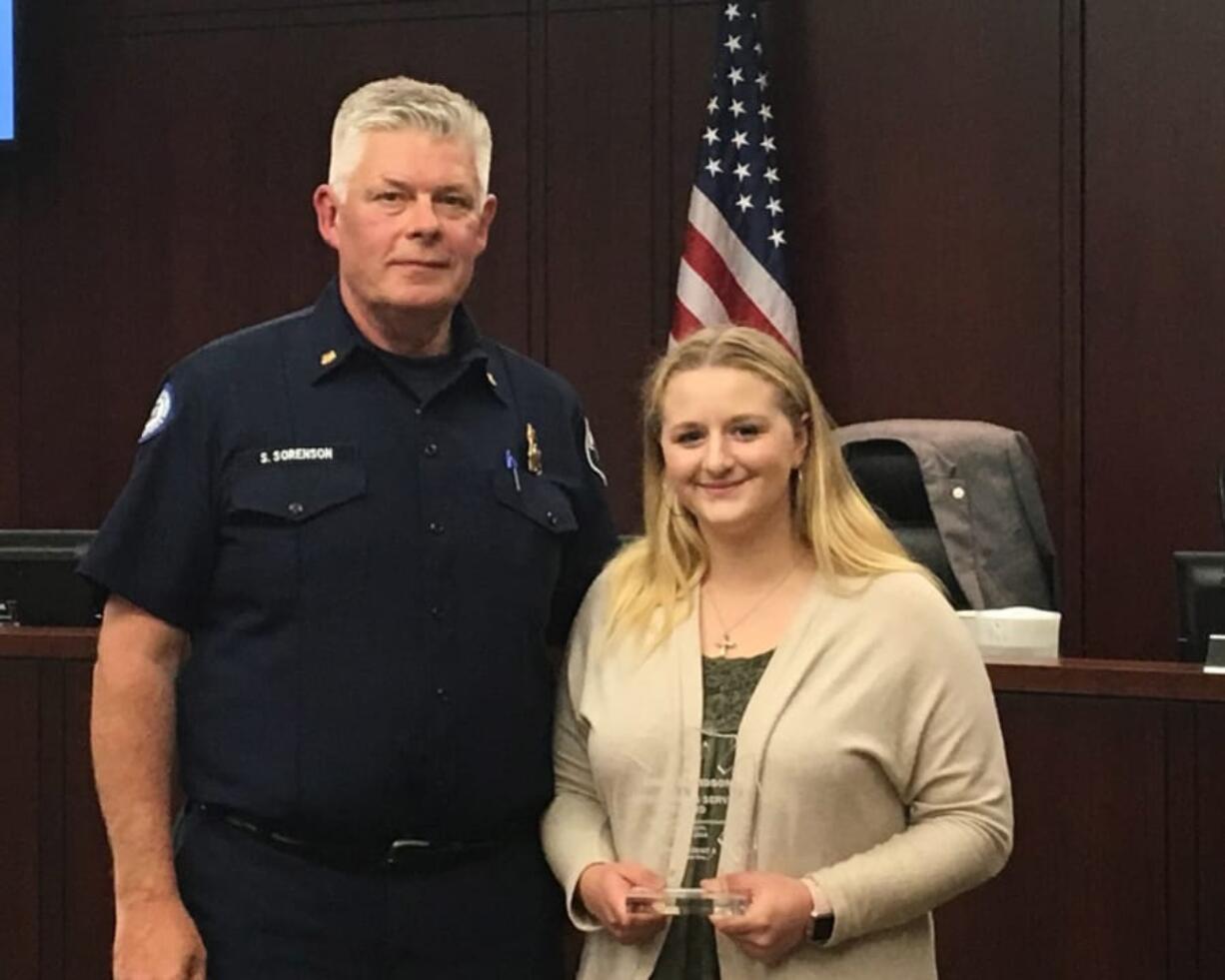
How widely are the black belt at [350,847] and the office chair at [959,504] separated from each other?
1.93 metres

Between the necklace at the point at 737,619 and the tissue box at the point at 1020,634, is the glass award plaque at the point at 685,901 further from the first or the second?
the tissue box at the point at 1020,634

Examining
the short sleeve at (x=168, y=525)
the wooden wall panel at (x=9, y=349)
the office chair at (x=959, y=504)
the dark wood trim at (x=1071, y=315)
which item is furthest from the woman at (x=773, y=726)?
the wooden wall panel at (x=9, y=349)

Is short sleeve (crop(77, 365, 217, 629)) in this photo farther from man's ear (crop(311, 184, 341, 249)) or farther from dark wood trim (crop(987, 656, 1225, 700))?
dark wood trim (crop(987, 656, 1225, 700))

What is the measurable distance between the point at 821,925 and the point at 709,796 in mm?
Answer: 179

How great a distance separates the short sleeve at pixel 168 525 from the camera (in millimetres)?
2139

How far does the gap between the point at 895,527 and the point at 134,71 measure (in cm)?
314

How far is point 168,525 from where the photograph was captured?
2141mm

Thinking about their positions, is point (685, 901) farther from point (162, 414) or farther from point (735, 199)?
point (735, 199)

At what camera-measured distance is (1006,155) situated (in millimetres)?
5250

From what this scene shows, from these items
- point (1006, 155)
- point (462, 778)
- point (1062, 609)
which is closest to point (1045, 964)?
point (462, 778)

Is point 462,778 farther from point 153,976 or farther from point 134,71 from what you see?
point 134,71

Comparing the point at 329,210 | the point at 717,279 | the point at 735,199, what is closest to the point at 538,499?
the point at 329,210

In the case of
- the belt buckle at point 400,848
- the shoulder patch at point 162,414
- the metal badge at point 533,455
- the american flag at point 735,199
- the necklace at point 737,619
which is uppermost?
the american flag at point 735,199

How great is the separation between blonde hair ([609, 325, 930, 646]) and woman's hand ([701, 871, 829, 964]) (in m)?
0.30
